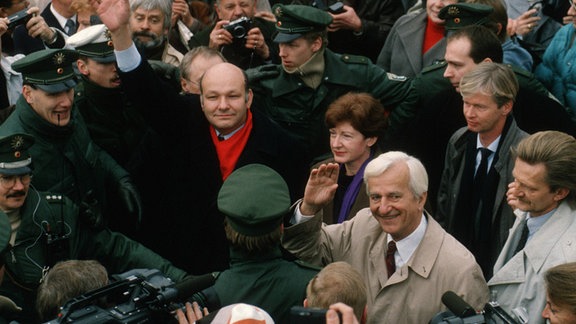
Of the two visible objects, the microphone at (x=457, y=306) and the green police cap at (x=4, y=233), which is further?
the green police cap at (x=4, y=233)

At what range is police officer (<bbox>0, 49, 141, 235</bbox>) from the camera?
5.63m

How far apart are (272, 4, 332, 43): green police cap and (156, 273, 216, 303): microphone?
2600 mm

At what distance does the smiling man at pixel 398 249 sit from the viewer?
4.46 meters

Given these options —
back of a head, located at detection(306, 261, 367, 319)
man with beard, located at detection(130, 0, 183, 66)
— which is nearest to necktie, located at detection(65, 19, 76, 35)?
man with beard, located at detection(130, 0, 183, 66)

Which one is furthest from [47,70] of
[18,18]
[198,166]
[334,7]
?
[334,7]

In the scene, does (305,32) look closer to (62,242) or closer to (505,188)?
(505,188)

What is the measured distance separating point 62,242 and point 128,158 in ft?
4.33

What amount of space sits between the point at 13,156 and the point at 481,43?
2872 mm

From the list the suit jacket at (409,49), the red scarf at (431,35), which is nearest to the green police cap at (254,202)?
the suit jacket at (409,49)

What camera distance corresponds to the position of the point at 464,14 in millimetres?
6609

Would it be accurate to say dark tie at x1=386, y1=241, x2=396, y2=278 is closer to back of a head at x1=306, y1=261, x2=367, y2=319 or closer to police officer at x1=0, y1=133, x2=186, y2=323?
back of a head at x1=306, y1=261, x2=367, y2=319

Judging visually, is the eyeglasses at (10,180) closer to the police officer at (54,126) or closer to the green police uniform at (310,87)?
the police officer at (54,126)

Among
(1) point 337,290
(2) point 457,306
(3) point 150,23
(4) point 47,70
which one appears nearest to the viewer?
(1) point 337,290

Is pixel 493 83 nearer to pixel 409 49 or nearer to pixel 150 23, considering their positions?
pixel 409 49
